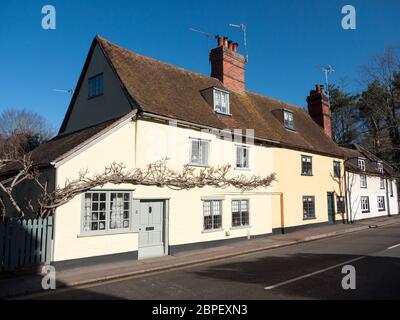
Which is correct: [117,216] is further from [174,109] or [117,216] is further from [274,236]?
[274,236]

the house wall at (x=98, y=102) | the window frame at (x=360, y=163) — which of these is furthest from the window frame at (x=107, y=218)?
the window frame at (x=360, y=163)

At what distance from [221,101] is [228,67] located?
4.26 m

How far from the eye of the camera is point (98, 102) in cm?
1681

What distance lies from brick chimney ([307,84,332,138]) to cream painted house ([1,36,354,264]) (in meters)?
5.67

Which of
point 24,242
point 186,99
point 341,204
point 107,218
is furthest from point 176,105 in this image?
point 341,204

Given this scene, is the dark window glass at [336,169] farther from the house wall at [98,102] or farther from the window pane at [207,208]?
the house wall at [98,102]

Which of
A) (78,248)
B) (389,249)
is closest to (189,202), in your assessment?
(78,248)

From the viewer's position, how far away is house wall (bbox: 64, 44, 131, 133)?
15.5 meters

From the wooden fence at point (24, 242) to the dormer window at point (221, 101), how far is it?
34.9 ft

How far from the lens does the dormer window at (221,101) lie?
1880 centimetres

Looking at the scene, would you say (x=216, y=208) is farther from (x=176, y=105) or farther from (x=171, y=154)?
(x=176, y=105)
